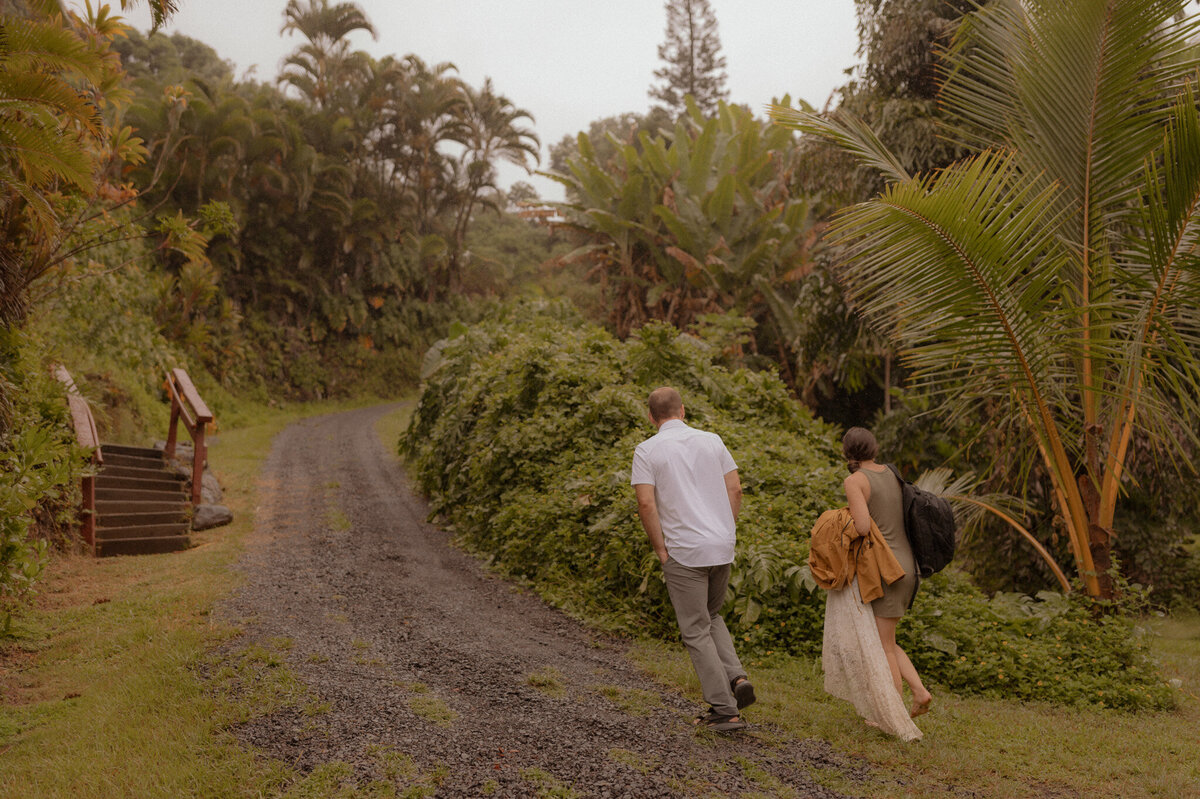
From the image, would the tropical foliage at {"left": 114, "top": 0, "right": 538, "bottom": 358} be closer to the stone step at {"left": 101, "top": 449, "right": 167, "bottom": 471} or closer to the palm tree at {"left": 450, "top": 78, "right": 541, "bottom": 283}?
the palm tree at {"left": 450, "top": 78, "right": 541, "bottom": 283}

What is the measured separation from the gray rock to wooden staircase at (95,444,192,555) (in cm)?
12

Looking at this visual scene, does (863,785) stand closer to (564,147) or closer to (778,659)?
(778,659)

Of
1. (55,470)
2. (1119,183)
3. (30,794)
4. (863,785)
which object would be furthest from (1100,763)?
(55,470)

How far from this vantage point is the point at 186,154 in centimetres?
2088

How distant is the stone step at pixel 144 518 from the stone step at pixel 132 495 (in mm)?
268

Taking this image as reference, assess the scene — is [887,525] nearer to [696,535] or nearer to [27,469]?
[696,535]

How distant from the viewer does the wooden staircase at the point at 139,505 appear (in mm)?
9086

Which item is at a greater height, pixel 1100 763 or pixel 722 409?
pixel 722 409

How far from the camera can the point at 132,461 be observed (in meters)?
10.7

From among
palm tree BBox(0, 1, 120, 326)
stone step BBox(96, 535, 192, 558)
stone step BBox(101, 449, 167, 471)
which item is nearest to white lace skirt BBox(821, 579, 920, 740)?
palm tree BBox(0, 1, 120, 326)

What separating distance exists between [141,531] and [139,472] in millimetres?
1526

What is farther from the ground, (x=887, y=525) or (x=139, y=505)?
(x=887, y=525)

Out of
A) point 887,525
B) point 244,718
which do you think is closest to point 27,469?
point 244,718

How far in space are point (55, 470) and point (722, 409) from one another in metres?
7.22
